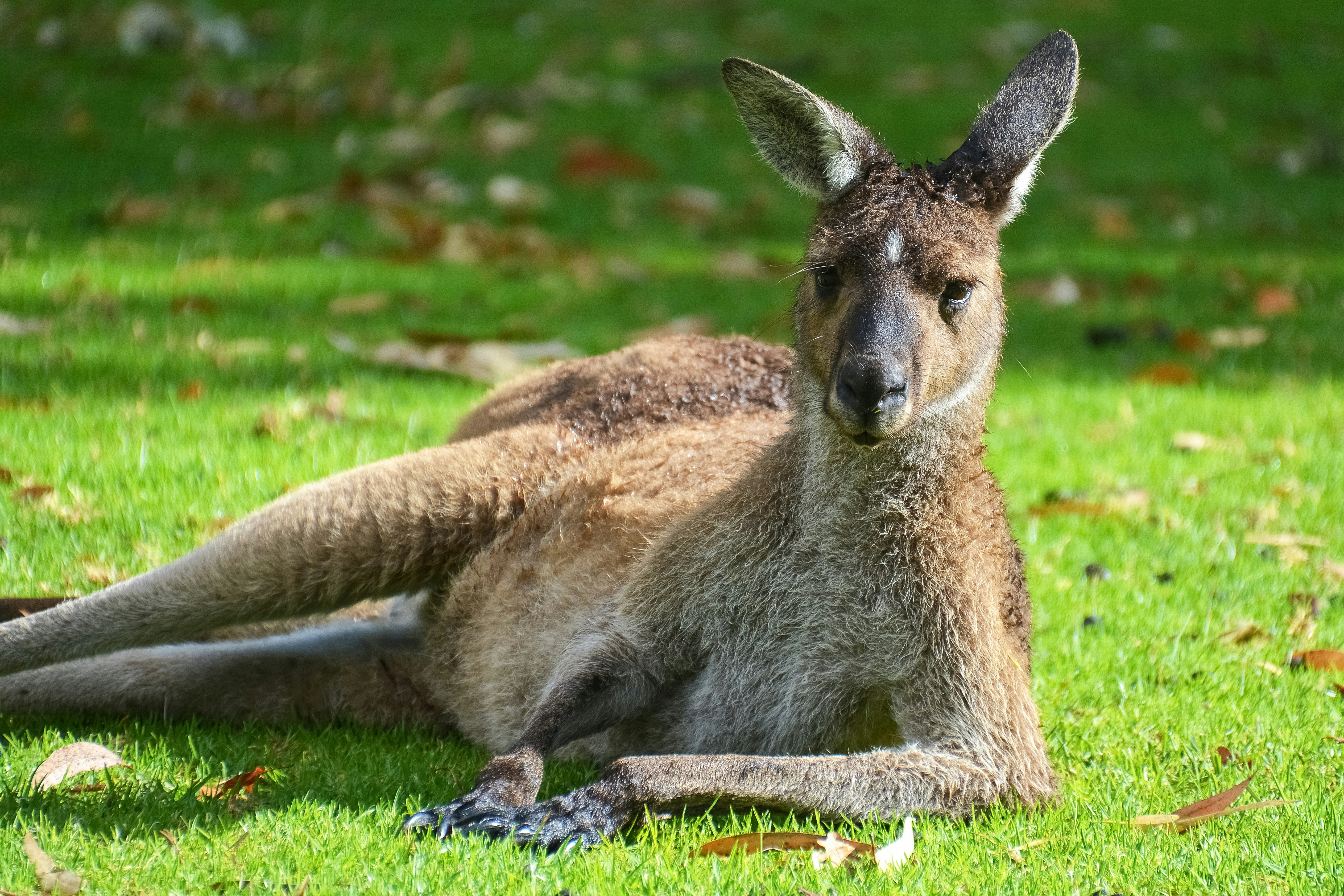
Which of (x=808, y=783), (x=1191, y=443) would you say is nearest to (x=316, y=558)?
(x=808, y=783)

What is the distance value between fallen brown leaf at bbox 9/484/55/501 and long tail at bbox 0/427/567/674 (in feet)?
3.51

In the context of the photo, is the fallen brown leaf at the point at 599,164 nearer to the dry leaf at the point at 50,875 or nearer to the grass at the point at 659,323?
the grass at the point at 659,323

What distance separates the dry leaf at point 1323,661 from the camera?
167 inches

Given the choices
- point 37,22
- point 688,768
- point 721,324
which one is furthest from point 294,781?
point 37,22

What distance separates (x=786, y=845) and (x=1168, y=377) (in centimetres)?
475

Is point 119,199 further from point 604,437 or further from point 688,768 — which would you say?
point 688,768

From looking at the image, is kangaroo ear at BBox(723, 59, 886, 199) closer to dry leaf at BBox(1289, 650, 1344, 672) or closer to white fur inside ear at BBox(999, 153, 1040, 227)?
white fur inside ear at BBox(999, 153, 1040, 227)

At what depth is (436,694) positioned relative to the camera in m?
4.02

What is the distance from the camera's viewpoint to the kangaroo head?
10.7ft

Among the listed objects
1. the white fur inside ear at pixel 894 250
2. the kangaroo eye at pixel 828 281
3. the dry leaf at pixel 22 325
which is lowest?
the dry leaf at pixel 22 325

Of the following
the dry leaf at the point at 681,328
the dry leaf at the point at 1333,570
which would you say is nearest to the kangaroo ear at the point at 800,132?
the dry leaf at the point at 1333,570

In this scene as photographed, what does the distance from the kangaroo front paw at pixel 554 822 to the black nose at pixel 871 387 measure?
Answer: 960 millimetres

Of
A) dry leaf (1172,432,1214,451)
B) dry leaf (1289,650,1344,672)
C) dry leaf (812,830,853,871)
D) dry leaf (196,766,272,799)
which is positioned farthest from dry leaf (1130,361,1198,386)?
dry leaf (196,766,272,799)

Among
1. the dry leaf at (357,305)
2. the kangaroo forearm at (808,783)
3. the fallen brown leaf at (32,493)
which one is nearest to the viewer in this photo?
the kangaroo forearm at (808,783)
